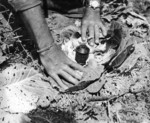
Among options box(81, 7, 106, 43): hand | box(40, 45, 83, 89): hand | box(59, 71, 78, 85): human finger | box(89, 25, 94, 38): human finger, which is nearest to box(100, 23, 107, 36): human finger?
box(81, 7, 106, 43): hand

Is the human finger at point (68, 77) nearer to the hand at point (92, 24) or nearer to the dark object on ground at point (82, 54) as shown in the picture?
the dark object on ground at point (82, 54)

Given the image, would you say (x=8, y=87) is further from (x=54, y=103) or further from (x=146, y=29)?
(x=146, y=29)

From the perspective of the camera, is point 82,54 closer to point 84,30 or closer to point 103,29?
point 84,30

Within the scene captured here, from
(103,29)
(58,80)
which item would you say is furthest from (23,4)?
(103,29)

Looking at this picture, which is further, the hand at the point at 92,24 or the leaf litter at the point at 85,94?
the hand at the point at 92,24

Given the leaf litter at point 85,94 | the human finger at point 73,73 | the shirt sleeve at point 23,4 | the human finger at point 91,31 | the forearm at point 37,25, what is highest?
the shirt sleeve at point 23,4

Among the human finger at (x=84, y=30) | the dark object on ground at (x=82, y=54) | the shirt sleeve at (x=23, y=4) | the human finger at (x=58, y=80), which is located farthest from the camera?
the human finger at (x=84, y=30)

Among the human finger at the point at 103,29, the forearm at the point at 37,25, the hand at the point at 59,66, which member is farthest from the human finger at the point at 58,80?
the human finger at the point at 103,29
